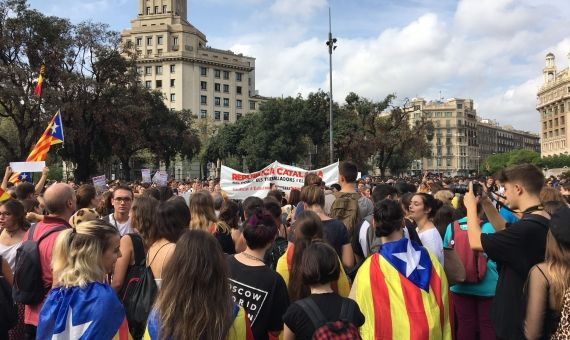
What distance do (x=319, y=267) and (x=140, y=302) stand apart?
4.23ft

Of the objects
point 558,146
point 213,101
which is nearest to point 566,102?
point 558,146

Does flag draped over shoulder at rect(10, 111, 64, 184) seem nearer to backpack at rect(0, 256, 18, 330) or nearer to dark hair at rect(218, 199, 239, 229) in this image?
dark hair at rect(218, 199, 239, 229)

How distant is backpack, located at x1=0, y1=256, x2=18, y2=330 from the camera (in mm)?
3582

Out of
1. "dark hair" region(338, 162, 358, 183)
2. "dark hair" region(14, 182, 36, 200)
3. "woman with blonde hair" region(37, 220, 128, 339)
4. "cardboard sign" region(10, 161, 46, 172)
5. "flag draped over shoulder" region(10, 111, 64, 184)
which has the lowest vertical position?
"woman with blonde hair" region(37, 220, 128, 339)

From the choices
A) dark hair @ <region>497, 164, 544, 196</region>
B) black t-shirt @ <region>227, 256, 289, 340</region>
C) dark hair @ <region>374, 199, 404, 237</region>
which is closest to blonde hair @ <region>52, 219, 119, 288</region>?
black t-shirt @ <region>227, 256, 289, 340</region>

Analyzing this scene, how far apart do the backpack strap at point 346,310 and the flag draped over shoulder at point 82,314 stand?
1272 mm

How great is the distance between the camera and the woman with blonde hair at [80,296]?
2748 millimetres

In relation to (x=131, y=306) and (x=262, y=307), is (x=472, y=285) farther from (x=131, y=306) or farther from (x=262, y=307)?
(x=131, y=306)

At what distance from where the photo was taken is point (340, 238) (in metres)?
5.06

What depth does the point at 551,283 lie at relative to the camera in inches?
112

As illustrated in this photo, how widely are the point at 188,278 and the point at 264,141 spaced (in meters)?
39.4

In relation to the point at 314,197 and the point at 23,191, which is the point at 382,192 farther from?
the point at 23,191

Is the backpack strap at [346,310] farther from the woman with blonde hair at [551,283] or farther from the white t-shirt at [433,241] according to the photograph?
the white t-shirt at [433,241]

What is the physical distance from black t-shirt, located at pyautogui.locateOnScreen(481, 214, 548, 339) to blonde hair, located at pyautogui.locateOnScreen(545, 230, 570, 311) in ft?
1.21
